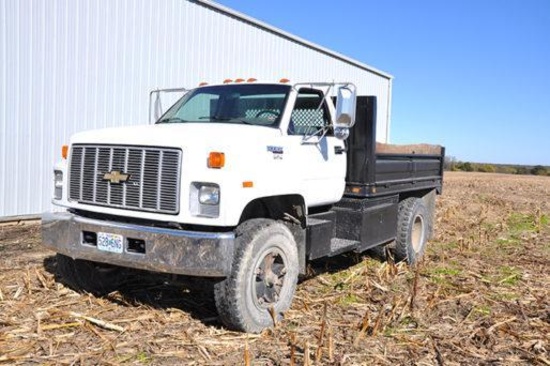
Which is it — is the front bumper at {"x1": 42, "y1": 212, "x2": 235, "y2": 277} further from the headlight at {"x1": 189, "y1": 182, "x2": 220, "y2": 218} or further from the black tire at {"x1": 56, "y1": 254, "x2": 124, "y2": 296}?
the black tire at {"x1": 56, "y1": 254, "x2": 124, "y2": 296}

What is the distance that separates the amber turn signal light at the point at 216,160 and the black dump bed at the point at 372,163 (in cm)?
249

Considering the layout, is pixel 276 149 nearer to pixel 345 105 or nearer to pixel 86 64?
pixel 345 105

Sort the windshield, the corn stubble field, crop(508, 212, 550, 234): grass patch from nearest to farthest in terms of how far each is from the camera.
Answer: the corn stubble field < the windshield < crop(508, 212, 550, 234): grass patch

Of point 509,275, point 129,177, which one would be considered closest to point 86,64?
point 129,177

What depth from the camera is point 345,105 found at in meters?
5.40

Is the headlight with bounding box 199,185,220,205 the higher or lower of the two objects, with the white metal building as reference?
lower

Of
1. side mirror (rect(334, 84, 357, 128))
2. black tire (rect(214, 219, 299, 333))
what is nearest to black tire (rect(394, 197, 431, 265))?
side mirror (rect(334, 84, 357, 128))

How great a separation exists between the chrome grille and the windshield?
3.91 feet

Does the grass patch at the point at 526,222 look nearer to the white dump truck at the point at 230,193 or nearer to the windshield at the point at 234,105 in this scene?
the white dump truck at the point at 230,193

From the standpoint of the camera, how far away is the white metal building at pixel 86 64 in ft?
32.0

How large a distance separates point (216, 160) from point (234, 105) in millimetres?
1674

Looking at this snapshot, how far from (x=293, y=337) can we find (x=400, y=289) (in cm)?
236

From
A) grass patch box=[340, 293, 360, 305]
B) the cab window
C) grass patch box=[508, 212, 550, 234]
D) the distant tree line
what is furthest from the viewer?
the distant tree line

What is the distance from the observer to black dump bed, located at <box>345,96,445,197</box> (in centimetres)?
652
